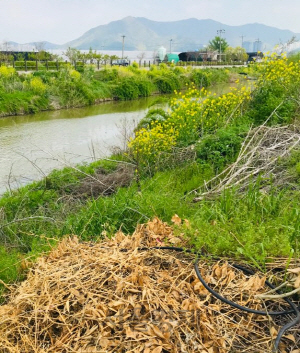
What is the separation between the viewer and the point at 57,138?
11484 millimetres

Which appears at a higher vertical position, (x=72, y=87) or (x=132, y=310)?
(x=72, y=87)

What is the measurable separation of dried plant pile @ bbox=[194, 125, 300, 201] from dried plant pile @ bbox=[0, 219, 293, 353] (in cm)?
177

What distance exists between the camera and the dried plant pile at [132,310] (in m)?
1.67

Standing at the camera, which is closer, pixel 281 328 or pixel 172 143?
pixel 281 328

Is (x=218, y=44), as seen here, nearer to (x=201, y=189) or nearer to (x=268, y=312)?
(x=201, y=189)

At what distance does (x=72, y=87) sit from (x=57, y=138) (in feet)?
23.7

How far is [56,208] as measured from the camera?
504cm

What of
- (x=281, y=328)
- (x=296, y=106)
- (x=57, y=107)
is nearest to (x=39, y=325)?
(x=281, y=328)

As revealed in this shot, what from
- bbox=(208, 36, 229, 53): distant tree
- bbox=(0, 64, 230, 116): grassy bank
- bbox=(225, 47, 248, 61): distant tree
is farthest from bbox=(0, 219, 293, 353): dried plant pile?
bbox=(208, 36, 229, 53): distant tree

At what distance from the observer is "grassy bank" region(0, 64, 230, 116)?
1588cm

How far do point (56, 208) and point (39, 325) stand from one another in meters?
3.30

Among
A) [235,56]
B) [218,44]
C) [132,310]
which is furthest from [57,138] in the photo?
[218,44]

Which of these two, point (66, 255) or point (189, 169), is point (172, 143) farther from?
point (66, 255)

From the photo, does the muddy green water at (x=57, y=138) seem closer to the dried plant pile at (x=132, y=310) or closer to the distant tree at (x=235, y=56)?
the dried plant pile at (x=132, y=310)
